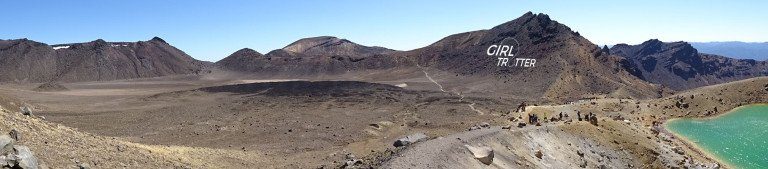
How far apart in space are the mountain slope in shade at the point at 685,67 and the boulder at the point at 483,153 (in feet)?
451

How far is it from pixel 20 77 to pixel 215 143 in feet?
401

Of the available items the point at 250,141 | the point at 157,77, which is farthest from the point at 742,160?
the point at 157,77

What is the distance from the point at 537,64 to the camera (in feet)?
340

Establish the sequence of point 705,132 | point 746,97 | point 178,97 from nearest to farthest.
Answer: point 705,132
point 746,97
point 178,97

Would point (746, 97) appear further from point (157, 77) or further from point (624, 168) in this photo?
point (157, 77)

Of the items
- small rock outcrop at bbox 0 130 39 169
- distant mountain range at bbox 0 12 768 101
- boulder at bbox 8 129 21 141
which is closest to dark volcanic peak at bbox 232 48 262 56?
distant mountain range at bbox 0 12 768 101

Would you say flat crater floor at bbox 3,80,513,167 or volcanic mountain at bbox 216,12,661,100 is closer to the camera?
flat crater floor at bbox 3,80,513,167

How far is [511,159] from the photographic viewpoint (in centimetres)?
3017

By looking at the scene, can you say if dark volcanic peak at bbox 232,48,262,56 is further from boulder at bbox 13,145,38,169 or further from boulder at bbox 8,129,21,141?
boulder at bbox 13,145,38,169

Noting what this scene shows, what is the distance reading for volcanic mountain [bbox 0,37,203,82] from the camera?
475ft

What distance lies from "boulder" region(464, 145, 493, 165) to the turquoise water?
21.4 meters

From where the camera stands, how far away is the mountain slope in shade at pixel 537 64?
9075cm

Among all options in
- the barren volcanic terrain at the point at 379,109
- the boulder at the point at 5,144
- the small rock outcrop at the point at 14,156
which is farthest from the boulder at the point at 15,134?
the boulder at the point at 5,144

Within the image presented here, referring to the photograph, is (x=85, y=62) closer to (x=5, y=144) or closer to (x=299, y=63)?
(x=299, y=63)
